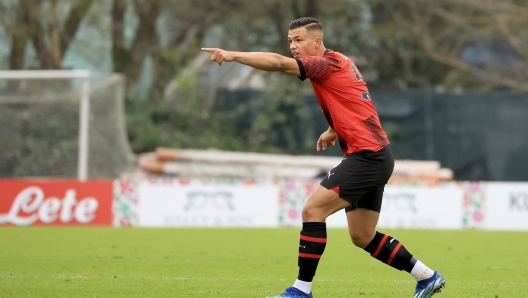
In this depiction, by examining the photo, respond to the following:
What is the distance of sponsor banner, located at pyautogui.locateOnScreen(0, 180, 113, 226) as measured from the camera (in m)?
16.4

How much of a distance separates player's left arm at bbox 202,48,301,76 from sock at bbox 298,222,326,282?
47.4 inches

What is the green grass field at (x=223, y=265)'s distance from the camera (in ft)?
23.9

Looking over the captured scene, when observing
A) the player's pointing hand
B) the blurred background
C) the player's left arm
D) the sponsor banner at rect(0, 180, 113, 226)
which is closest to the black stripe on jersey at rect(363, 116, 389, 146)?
Answer: the player's left arm

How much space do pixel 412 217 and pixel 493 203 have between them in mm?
1634

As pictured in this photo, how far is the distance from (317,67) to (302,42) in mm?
347

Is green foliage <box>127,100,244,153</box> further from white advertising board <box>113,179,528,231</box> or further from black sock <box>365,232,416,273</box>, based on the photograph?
black sock <box>365,232,416,273</box>

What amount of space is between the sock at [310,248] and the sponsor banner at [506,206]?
11029 mm

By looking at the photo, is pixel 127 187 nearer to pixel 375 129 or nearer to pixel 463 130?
pixel 463 130

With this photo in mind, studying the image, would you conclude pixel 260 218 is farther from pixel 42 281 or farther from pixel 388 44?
pixel 388 44

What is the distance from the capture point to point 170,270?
8750mm

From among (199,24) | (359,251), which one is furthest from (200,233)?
(199,24)

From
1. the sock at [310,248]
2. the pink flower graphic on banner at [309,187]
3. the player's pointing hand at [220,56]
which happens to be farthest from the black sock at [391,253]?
the pink flower graphic on banner at [309,187]

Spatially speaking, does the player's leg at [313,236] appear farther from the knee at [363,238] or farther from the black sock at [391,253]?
the black sock at [391,253]

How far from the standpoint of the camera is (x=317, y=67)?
6191 mm
